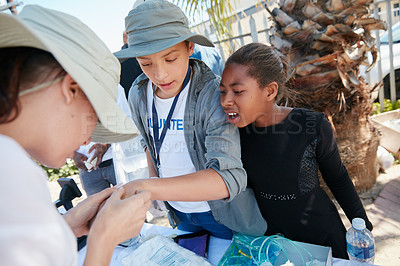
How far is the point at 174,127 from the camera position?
1.56 meters

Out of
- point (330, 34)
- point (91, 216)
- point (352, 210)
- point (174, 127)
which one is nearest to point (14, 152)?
point (91, 216)

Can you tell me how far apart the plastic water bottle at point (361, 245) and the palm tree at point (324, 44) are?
183cm

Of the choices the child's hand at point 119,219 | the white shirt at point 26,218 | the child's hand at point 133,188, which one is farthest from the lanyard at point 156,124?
the white shirt at point 26,218

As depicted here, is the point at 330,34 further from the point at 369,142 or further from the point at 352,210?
the point at 352,210

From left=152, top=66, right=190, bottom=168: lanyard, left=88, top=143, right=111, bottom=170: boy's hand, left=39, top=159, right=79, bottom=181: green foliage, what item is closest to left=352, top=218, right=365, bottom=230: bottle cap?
left=152, top=66, right=190, bottom=168: lanyard

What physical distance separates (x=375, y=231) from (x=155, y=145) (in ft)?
8.32

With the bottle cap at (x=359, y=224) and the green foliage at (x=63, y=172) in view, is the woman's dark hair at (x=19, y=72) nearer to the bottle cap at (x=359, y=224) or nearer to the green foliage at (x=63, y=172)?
the bottle cap at (x=359, y=224)

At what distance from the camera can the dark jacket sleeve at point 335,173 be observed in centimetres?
155

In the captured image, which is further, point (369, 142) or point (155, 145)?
point (369, 142)

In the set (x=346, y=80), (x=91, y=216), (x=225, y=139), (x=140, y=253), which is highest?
(x=225, y=139)

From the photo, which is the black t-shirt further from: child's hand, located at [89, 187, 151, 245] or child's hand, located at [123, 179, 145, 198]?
child's hand, located at [89, 187, 151, 245]

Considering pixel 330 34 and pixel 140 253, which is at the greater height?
pixel 330 34

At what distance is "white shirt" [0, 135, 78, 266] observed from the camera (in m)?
0.50

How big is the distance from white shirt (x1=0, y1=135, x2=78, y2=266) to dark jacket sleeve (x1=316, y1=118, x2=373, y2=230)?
135cm
